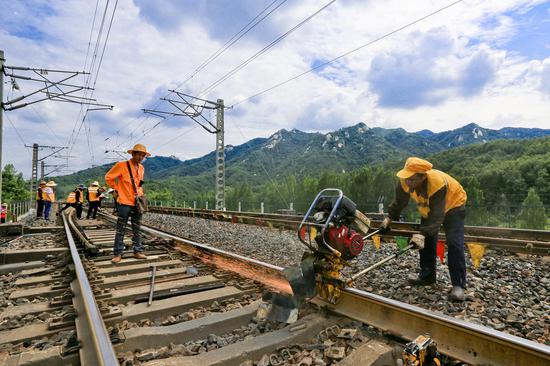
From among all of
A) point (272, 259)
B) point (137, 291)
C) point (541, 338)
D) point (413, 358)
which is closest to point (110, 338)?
point (137, 291)

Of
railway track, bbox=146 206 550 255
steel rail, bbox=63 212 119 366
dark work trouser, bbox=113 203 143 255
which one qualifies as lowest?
steel rail, bbox=63 212 119 366

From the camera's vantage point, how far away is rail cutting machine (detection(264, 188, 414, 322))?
2.84 metres

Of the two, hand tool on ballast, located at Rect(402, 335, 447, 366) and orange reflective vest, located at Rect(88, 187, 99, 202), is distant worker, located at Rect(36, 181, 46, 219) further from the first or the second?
hand tool on ballast, located at Rect(402, 335, 447, 366)

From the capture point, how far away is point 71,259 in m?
5.12

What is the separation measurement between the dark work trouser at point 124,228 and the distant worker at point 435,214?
3.65m

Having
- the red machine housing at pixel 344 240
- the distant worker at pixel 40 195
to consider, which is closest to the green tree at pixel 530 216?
the red machine housing at pixel 344 240

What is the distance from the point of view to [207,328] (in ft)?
8.90

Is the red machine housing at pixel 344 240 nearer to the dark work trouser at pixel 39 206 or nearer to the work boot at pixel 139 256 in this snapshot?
the work boot at pixel 139 256

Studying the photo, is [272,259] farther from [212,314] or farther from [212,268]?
[212,314]

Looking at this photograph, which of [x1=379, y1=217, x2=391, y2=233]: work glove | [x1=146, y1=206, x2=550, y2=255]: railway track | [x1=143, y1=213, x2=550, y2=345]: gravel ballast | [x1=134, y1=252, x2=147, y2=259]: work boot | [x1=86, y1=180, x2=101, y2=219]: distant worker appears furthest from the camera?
[x1=86, y1=180, x2=101, y2=219]: distant worker

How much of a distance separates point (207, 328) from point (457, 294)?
8.00 ft

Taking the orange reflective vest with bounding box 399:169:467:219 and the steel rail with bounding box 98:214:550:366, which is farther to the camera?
the orange reflective vest with bounding box 399:169:467:219

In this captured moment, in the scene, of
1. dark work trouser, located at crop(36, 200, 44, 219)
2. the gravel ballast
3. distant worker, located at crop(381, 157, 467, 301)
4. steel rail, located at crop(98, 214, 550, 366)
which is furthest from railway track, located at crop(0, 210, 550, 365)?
dark work trouser, located at crop(36, 200, 44, 219)

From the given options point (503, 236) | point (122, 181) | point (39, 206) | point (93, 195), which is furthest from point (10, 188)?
point (503, 236)
